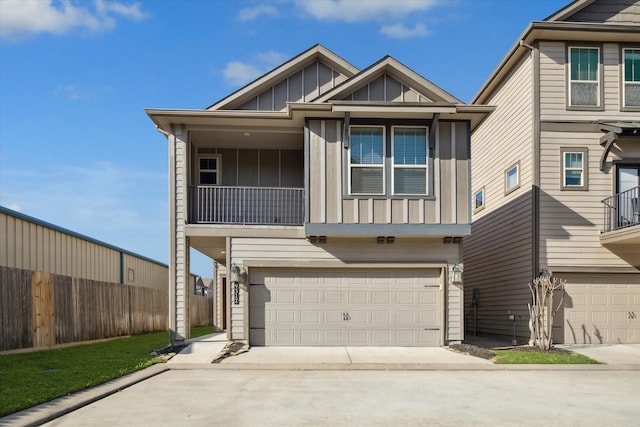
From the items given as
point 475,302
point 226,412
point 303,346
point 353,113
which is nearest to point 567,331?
point 475,302

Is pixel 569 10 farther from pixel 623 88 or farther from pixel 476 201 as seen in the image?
pixel 476 201

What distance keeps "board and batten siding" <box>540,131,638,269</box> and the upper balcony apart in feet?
0.47

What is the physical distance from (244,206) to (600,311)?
970 centimetres

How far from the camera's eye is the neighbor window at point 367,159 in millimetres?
13703

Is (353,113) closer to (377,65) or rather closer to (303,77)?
(377,65)

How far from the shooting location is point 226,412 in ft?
23.7

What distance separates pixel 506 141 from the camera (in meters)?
17.3

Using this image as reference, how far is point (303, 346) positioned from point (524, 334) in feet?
19.9

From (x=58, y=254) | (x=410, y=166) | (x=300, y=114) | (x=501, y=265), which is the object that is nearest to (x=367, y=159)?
(x=410, y=166)

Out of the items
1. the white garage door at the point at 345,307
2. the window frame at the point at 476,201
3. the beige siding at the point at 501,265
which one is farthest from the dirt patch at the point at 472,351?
the window frame at the point at 476,201

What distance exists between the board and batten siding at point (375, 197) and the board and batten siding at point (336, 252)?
693 millimetres

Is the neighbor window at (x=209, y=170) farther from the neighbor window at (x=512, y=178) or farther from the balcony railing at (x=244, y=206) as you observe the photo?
the neighbor window at (x=512, y=178)

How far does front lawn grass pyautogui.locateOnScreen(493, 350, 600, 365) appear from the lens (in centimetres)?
1159

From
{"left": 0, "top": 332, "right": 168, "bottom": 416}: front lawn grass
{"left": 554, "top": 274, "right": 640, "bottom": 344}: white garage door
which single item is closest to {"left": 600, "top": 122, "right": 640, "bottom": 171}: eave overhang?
{"left": 554, "top": 274, "right": 640, "bottom": 344}: white garage door
